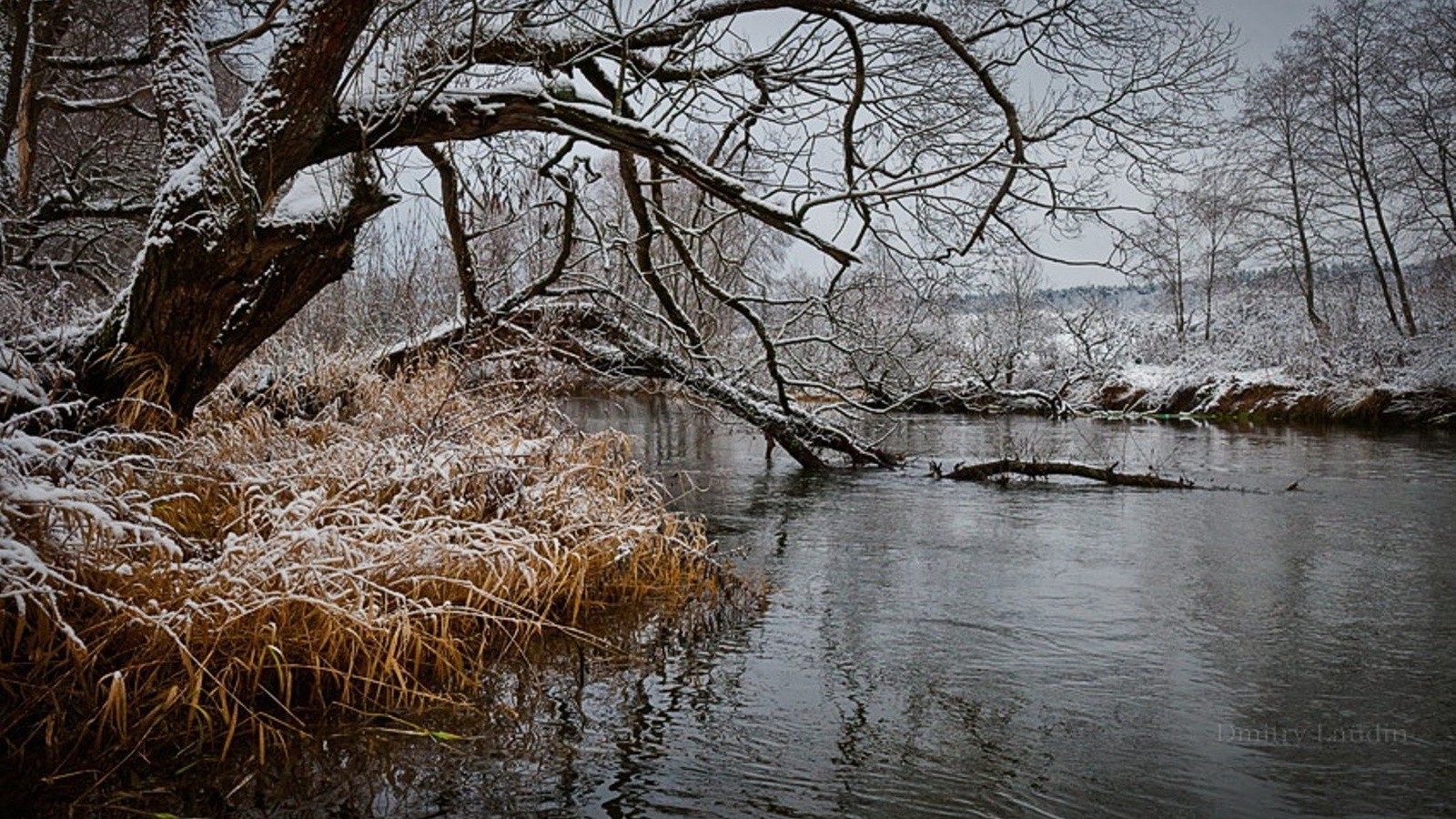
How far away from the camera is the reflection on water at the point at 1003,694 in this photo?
3008 mm

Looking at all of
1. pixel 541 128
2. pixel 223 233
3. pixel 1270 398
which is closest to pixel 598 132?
pixel 541 128

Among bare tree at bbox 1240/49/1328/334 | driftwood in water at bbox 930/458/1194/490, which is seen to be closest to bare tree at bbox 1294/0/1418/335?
bare tree at bbox 1240/49/1328/334

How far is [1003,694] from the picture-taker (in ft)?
13.0

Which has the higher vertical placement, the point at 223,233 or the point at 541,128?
the point at 541,128

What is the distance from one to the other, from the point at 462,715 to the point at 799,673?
56.7 inches

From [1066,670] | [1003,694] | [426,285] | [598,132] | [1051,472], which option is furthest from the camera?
[426,285]

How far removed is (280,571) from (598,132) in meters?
2.97

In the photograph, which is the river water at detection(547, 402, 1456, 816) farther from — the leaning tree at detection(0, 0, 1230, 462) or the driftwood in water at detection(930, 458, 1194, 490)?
the leaning tree at detection(0, 0, 1230, 462)

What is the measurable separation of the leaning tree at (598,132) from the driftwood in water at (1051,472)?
4.18 feet

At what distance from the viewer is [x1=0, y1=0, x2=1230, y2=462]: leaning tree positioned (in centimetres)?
480

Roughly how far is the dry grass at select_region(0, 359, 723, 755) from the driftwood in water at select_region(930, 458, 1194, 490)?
5162 mm

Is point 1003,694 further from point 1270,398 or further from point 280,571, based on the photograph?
point 1270,398

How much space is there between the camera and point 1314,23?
21625mm

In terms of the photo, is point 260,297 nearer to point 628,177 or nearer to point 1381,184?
point 628,177
